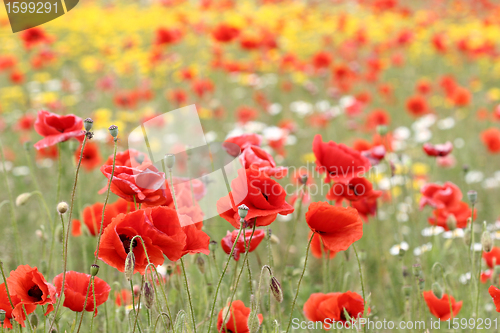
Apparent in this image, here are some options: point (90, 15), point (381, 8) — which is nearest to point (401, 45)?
point (381, 8)

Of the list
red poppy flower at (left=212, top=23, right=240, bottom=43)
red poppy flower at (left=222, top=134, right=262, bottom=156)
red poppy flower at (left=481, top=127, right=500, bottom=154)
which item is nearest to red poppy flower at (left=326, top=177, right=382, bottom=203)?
red poppy flower at (left=222, top=134, right=262, bottom=156)

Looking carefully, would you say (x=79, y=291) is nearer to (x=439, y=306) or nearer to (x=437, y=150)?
(x=439, y=306)

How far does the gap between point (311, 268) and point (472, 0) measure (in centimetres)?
717

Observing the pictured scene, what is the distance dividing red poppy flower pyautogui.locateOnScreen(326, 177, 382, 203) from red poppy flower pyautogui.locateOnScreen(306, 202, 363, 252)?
31 cm

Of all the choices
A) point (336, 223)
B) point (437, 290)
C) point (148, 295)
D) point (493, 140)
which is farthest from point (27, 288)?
point (493, 140)

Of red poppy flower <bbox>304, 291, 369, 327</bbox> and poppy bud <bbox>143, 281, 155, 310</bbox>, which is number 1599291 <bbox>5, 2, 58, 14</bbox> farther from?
red poppy flower <bbox>304, 291, 369, 327</bbox>

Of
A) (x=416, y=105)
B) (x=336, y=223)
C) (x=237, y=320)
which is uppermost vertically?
(x=336, y=223)

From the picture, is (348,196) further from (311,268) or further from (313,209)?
(311,268)

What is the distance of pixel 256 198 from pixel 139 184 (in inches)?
11.2

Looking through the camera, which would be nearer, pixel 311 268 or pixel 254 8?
pixel 311 268

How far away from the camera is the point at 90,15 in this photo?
843 centimetres

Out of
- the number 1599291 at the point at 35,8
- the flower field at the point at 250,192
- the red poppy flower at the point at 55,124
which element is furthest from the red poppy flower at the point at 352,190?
the number 1599291 at the point at 35,8

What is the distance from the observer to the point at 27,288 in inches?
45.9

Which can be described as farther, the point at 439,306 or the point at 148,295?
the point at 439,306
